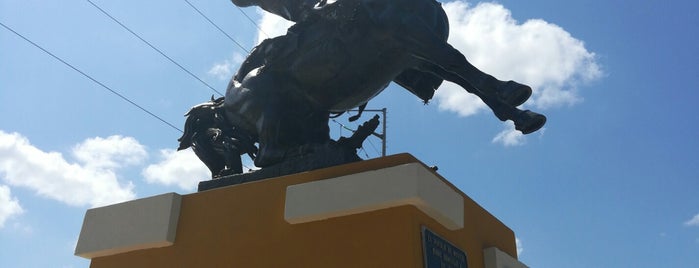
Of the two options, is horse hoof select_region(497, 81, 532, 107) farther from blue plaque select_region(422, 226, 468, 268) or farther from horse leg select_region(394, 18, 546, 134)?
blue plaque select_region(422, 226, 468, 268)

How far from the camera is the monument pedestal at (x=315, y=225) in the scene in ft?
10.3

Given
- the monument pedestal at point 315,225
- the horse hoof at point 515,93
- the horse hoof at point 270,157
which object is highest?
the horse hoof at point 515,93

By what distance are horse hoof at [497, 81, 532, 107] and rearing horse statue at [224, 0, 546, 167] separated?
14 cm

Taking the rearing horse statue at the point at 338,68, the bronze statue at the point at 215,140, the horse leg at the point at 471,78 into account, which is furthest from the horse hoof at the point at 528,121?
the bronze statue at the point at 215,140

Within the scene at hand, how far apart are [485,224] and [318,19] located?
165 centimetres

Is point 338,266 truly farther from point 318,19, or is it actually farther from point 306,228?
point 318,19

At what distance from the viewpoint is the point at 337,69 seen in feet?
13.4

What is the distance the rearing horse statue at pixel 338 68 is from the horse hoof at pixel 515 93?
141 mm

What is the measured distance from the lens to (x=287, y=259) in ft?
11.0

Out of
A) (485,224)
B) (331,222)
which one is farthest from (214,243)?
(485,224)

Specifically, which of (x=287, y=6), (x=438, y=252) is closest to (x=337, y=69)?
(x=287, y=6)

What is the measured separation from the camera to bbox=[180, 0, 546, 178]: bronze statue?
3.92 m

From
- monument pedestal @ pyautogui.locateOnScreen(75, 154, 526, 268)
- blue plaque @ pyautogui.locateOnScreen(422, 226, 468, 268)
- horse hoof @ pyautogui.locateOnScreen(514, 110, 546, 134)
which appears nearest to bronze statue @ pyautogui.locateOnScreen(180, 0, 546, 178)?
horse hoof @ pyautogui.locateOnScreen(514, 110, 546, 134)

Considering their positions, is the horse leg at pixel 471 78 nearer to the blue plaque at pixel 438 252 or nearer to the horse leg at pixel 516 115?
the horse leg at pixel 516 115
